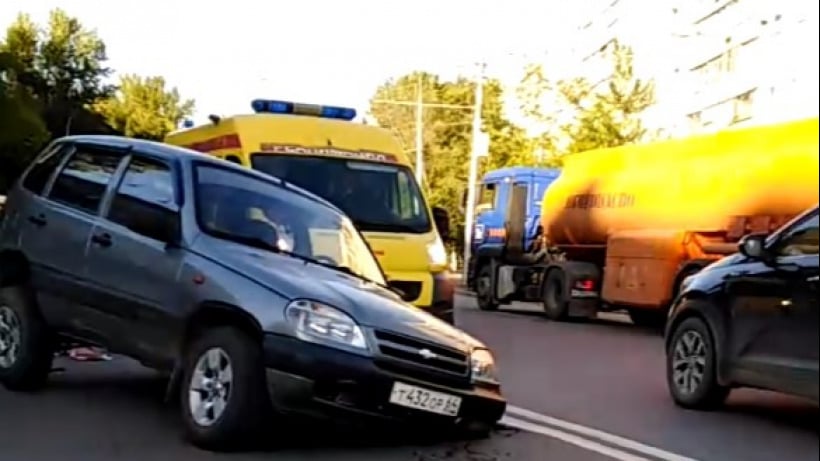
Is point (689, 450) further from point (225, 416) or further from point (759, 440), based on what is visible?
point (225, 416)

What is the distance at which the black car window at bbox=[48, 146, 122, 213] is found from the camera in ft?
25.8

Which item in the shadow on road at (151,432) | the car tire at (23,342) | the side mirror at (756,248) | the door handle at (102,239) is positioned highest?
the side mirror at (756,248)

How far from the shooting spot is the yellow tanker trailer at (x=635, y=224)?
446 inches

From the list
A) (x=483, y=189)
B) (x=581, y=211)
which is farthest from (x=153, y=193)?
(x=483, y=189)

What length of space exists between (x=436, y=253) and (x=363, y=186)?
3.30 feet

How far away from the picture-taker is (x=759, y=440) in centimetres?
761

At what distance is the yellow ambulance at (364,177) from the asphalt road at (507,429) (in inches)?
55.1

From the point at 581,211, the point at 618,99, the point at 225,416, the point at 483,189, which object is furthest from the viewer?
the point at 618,99

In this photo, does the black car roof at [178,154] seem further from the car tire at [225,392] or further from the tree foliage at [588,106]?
the tree foliage at [588,106]

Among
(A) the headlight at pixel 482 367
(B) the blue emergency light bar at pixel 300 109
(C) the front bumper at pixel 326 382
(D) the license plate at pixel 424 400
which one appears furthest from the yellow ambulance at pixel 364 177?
(C) the front bumper at pixel 326 382

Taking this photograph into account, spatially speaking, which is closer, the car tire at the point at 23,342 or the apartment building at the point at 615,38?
the car tire at the point at 23,342

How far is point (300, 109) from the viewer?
13.1 metres

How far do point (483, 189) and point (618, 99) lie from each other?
919 centimetres

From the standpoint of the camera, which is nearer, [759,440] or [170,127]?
[759,440]
